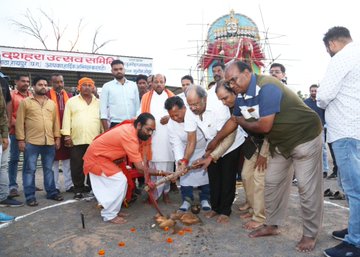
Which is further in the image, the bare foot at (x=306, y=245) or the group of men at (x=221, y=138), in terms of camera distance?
the bare foot at (x=306, y=245)

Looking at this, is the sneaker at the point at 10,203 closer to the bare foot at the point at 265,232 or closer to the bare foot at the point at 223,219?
the bare foot at the point at 223,219

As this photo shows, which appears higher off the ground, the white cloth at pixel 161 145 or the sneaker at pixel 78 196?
the white cloth at pixel 161 145

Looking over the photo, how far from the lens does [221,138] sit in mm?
3656

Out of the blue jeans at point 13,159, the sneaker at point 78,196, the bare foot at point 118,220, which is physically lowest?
the bare foot at point 118,220

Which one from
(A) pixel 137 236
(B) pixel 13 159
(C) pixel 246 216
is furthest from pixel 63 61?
(C) pixel 246 216

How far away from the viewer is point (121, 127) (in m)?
4.02

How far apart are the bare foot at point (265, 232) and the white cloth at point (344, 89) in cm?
120

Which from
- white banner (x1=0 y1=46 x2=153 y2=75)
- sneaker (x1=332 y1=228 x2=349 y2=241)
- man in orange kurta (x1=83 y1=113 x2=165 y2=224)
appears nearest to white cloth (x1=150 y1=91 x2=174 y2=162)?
man in orange kurta (x1=83 y1=113 x2=165 y2=224)

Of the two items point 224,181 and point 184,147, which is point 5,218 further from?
point 224,181

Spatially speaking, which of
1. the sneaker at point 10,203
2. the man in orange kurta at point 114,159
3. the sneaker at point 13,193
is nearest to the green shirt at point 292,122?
the man in orange kurta at point 114,159

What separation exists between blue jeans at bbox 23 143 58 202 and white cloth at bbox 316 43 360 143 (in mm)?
3994

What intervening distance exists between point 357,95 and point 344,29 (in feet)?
2.00

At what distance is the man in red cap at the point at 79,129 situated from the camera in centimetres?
509

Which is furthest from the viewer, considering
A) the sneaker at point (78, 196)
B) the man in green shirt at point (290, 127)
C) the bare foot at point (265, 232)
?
the sneaker at point (78, 196)
